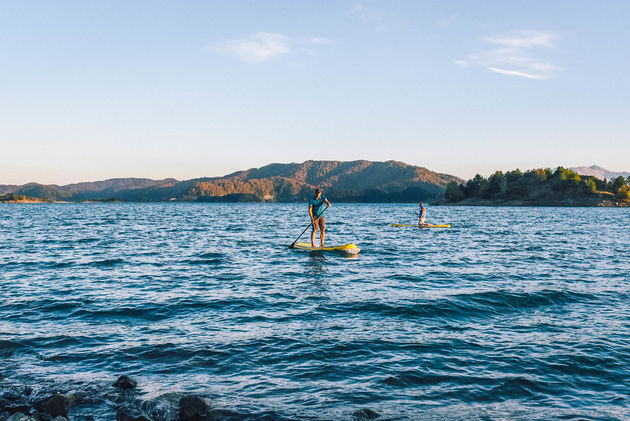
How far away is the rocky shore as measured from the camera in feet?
25.2

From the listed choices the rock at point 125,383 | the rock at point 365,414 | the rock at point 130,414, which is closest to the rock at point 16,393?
the rock at point 125,383

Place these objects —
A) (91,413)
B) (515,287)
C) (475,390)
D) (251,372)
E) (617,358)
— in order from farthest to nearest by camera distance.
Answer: (515,287) → (617,358) → (251,372) → (475,390) → (91,413)

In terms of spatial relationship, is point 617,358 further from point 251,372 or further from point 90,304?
point 90,304

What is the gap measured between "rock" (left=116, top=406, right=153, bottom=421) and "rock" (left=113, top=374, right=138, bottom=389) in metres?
0.83

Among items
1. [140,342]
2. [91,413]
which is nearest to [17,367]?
[140,342]

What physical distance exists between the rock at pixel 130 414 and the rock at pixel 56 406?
3.00 ft

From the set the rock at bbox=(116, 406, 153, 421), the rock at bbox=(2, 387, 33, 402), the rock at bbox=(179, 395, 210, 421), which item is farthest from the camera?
the rock at bbox=(2, 387, 33, 402)

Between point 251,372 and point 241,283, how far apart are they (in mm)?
10229

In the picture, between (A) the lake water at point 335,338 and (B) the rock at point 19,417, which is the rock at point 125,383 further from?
(B) the rock at point 19,417

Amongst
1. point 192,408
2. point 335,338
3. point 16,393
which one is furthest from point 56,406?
point 335,338

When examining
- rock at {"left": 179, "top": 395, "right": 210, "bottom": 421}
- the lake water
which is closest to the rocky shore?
rock at {"left": 179, "top": 395, "right": 210, "bottom": 421}

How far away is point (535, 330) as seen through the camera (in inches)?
500

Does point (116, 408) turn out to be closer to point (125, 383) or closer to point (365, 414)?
point (125, 383)

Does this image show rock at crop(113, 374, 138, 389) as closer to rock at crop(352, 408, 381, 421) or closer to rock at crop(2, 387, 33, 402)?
rock at crop(2, 387, 33, 402)
